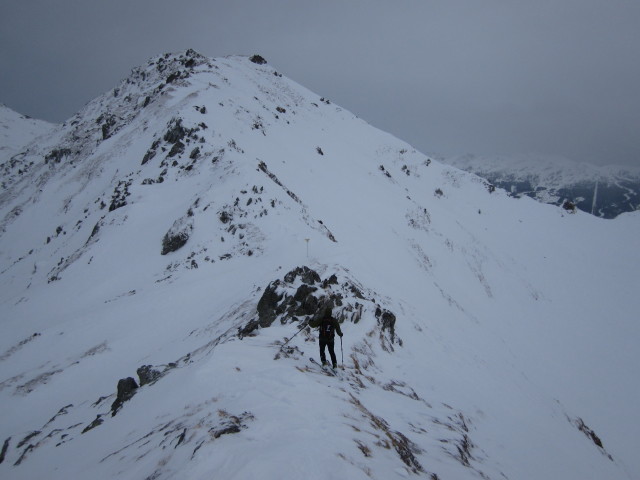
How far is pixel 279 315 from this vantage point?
552 inches

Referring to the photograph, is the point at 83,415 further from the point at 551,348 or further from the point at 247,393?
the point at 551,348

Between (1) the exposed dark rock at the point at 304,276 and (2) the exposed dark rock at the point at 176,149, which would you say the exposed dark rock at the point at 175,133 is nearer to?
(2) the exposed dark rock at the point at 176,149

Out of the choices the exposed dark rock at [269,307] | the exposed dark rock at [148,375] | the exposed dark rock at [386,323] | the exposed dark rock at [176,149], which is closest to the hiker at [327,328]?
the exposed dark rock at [269,307]

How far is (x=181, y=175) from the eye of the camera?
110ft

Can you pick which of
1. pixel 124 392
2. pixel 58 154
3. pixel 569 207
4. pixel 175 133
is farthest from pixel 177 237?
pixel 569 207

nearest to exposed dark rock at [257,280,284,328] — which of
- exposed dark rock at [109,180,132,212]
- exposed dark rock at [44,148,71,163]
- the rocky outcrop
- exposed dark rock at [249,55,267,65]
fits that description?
the rocky outcrop

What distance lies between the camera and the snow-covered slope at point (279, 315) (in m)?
7.25

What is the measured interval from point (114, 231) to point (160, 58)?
227ft

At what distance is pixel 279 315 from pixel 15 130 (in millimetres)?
153224

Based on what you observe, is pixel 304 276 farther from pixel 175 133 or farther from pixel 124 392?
pixel 175 133

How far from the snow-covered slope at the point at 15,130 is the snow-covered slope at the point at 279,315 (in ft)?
189

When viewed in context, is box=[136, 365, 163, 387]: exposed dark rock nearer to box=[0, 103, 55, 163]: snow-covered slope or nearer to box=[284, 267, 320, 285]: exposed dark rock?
box=[284, 267, 320, 285]: exposed dark rock

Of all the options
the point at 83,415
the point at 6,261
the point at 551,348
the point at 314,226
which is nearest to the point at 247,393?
the point at 83,415

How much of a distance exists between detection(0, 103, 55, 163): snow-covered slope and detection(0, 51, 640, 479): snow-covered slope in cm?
5763
